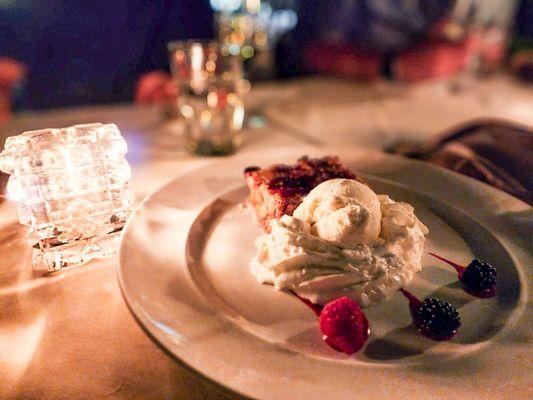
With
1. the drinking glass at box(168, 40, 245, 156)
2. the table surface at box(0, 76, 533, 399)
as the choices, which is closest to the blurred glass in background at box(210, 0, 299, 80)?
the table surface at box(0, 76, 533, 399)

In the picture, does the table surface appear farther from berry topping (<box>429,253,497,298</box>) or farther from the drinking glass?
berry topping (<box>429,253,497,298</box>)

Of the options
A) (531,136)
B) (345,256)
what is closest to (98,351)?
(345,256)

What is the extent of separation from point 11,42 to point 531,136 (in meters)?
5.33

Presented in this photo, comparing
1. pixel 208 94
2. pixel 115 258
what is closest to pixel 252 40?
pixel 208 94

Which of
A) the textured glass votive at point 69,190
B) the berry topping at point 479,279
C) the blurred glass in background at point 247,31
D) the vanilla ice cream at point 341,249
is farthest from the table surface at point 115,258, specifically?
the berry topping at point 479,279

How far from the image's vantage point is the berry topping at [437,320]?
37.5 inches

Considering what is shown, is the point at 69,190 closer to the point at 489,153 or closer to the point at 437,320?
the point at 437,320

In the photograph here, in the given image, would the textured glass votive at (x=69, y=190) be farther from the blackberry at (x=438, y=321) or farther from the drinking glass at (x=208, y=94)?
the blackberry at (x=438, y=321)

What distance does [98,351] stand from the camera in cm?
94

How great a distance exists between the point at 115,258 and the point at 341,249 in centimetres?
58

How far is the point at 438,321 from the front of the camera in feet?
3.13

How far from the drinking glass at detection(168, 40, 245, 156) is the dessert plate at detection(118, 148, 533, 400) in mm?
407

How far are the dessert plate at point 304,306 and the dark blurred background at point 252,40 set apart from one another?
53.5 inches

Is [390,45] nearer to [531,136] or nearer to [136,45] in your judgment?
[531,136]
